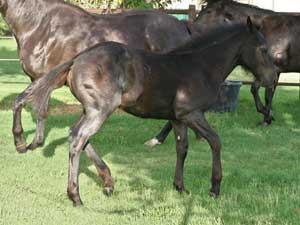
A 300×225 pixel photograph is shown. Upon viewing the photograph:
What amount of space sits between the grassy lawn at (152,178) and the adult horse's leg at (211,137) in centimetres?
15

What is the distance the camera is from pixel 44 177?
6141 millimetres

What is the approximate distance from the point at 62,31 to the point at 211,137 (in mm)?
2465

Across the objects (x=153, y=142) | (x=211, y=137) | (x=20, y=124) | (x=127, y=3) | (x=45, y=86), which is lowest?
(x=127, y=3)

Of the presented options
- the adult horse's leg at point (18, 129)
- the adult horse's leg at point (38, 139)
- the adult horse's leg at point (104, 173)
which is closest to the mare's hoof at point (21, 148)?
the adult horse's leg at point (18, 129)

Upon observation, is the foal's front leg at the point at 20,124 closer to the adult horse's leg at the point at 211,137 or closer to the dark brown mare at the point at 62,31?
the dark brown mare at the point at 62,31

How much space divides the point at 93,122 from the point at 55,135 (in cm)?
351

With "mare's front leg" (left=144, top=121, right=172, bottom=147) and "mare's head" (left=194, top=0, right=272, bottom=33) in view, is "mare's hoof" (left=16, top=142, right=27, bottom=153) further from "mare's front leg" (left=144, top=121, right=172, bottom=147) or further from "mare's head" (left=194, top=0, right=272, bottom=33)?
"mare's head" (left=194, top=0, right=272, bottom=33)

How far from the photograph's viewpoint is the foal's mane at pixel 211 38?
223 inches

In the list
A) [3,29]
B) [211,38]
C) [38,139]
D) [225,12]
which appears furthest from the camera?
[3,29]

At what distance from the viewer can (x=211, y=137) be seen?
5391 mm

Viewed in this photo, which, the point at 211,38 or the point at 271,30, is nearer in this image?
the point at 211,38

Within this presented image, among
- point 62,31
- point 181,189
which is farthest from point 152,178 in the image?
point 62,31

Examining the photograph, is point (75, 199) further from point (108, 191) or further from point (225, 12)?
point (225, 12)

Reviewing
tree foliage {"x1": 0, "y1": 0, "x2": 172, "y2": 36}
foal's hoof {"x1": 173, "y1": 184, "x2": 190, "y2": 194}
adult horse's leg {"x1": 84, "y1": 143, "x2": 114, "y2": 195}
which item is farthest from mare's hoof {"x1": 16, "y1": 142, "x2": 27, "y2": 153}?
tree foliage {"x1": 0, "y1": 0, "x2": 172, "y2": 36}
